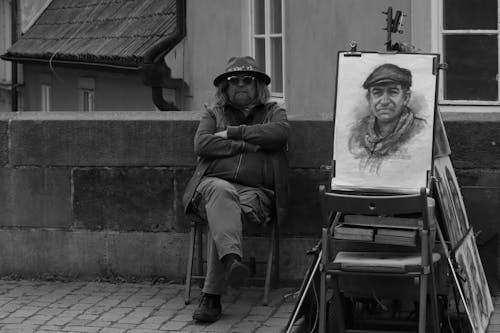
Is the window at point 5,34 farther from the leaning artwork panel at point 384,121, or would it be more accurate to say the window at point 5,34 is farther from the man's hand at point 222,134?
the leaning artwork panel at point 384,121

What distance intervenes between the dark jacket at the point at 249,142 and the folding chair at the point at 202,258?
101mm

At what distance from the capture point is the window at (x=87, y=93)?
17391 mm

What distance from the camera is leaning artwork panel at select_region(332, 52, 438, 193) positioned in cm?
689

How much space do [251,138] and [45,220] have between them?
179 cm

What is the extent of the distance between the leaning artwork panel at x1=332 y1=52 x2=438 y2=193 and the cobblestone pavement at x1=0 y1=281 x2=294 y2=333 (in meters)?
1.08

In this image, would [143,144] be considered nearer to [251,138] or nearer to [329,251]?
[251,138]

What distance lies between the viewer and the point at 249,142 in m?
7.84

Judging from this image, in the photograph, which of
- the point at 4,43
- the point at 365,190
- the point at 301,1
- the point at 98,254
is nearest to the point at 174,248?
the point at 98,254

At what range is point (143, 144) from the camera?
8508 mm

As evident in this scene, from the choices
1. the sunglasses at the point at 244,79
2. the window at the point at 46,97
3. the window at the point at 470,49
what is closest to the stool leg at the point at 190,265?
the sunglasses at the point at 244,79

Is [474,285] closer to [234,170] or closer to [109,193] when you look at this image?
[234,170]

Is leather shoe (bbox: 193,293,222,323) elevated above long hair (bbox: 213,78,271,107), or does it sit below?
below

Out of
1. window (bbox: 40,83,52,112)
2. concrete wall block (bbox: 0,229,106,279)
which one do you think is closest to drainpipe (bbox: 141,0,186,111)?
window (bbox: 40,83,52,112)

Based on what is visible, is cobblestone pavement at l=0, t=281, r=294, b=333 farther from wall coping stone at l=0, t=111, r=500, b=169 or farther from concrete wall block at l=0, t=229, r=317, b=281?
wall coping stone at l=0, t=111, r=500, b=169
